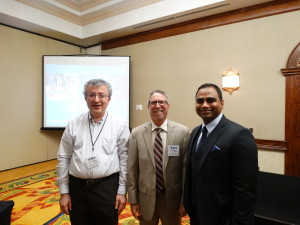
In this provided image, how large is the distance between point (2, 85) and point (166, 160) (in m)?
4.10

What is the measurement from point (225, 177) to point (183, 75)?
3268 millimetres

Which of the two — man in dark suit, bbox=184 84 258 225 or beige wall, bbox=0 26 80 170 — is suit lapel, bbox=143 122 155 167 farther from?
beige wall, bbox=0 26 80 170

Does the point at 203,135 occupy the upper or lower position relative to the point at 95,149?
upper

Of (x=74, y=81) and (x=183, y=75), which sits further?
(x=74, y=81)

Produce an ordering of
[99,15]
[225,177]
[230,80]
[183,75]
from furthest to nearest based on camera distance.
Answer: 1. [99,15]
2. [183,75]
3. [230,80]
4. [225,177]

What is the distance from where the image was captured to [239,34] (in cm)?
364

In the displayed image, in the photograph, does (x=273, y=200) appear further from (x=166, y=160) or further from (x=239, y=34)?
(x=239, y=34)

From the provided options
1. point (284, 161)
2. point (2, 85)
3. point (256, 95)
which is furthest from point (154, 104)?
point (2, 85)

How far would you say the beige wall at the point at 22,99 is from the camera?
4168mm

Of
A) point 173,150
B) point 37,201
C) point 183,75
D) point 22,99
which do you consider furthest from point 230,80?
point 22,99

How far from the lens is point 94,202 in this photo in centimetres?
143

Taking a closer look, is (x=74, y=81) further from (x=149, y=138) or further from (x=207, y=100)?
(x=207, y=100)

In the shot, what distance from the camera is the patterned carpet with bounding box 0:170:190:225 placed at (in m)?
2.38

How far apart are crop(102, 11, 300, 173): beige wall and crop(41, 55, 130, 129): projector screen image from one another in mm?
648
